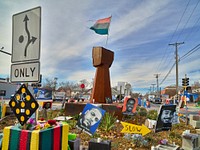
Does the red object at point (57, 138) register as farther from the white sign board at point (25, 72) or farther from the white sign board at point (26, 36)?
the white sign board at point (26, 36)

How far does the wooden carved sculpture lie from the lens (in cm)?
1245

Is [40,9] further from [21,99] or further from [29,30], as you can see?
[21,99]

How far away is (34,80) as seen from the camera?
8.24ft

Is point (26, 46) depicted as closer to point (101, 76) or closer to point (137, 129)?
point (137, 129)

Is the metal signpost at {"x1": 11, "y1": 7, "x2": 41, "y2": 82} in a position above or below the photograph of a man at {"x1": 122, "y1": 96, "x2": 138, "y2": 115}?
above

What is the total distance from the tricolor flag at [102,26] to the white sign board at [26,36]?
12.2m

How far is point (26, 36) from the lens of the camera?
2689 mm

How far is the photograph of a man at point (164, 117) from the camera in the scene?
5.06 metres

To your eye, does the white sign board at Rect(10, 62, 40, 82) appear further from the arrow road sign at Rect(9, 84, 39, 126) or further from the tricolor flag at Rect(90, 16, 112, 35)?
the tricolor flag at Rect(90, 16, 112, 35)

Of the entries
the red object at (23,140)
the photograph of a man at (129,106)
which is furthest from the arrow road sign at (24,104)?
the photograph of a man at (129,106)

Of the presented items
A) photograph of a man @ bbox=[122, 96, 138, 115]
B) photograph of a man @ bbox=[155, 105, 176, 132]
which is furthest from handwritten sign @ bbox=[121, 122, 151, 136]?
photograph of a man @ bbox=[122, 96, 138, 115]

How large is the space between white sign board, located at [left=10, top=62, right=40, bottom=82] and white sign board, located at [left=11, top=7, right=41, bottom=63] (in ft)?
0.29

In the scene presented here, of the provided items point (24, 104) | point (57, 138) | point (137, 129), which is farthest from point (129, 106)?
point (24, 104)

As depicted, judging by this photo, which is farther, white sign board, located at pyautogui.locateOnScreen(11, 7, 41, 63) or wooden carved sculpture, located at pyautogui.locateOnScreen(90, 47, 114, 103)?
wooden carved sculpture, located at pyautogui.locateOnScreen(90, 47, 114, 103)
